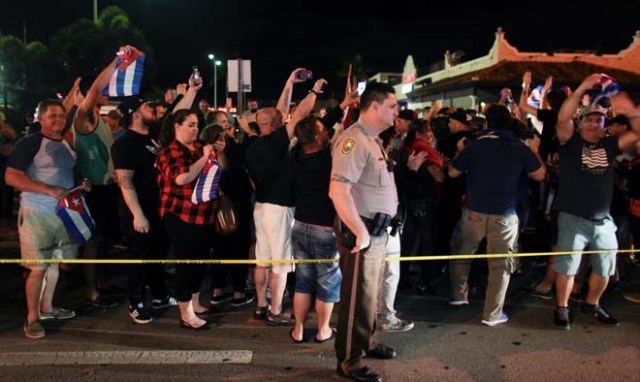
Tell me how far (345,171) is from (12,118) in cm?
3271

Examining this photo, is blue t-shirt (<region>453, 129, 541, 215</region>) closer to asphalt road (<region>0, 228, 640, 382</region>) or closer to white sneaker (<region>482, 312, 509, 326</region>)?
white sneaker (<region>482, 312, 509, 326</region>)

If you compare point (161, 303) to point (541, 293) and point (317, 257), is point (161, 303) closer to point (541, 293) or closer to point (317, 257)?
point (317, 257)

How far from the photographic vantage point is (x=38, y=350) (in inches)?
172

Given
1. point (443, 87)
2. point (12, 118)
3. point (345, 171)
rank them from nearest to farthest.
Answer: point (345, 171), point (443, 87), point (12, 118)

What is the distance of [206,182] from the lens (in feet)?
15.1

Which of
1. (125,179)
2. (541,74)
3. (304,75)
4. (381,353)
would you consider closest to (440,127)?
(304,75)

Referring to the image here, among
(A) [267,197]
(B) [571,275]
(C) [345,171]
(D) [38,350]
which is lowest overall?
(D) [38,350]

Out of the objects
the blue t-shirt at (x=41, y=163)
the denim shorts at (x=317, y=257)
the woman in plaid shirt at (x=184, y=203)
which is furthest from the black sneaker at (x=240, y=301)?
the blue t-shirt at (x=41, y=163)

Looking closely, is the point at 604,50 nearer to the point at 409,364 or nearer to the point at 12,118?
the point at 409,364

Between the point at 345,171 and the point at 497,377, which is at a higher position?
the point at 345,171

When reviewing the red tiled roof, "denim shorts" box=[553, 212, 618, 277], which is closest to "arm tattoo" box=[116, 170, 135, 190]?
"denim shorts" box=[553, 212, 618, 277]

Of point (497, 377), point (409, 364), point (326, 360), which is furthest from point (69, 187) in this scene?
point (497, 377)

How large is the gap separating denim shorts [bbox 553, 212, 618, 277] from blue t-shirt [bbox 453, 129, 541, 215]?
56 centimetres

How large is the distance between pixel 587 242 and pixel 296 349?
284 centimetres
